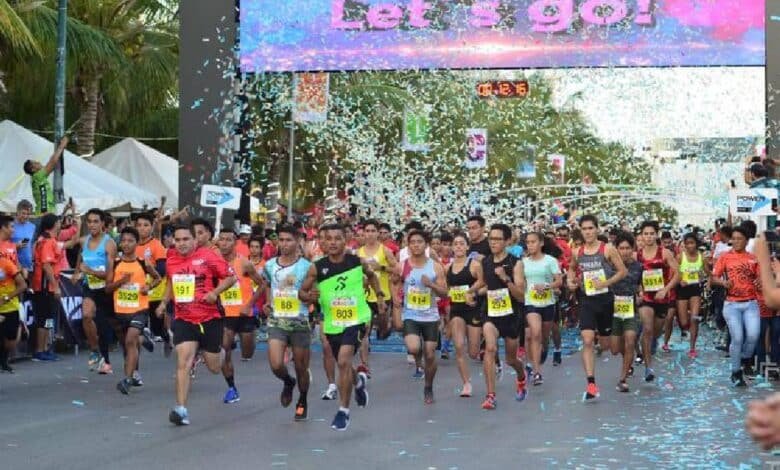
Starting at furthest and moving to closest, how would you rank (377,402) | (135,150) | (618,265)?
(135,150) < (618,265) < (377,402)

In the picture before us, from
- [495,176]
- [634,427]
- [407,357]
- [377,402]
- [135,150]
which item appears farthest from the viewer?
[495,176]

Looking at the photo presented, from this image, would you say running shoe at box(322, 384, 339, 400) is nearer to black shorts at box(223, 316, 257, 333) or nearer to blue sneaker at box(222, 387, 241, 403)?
blue sneaker at box(222, 387, 241, 403)

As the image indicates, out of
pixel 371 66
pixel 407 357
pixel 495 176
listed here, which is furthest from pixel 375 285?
pixel 495 176

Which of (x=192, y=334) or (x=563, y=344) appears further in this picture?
(x=563, y=344)

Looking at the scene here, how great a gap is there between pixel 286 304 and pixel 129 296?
10.7ft

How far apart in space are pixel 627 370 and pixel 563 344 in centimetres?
784

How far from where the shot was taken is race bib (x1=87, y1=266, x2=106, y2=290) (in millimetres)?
15805

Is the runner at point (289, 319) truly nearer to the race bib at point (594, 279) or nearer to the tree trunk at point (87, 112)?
the race bib at point (594, 279)

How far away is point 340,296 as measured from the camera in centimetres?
1184

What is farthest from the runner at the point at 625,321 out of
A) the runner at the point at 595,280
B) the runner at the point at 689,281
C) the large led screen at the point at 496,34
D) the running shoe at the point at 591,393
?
the large led screen at the point at 496,34

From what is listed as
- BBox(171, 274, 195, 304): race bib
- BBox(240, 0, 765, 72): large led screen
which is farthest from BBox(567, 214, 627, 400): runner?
BBox(240, 0, 765, 72): large led screen

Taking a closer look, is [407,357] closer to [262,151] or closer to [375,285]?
[375,285]

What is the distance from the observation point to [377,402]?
13.8m

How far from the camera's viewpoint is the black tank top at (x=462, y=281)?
47.4ft
